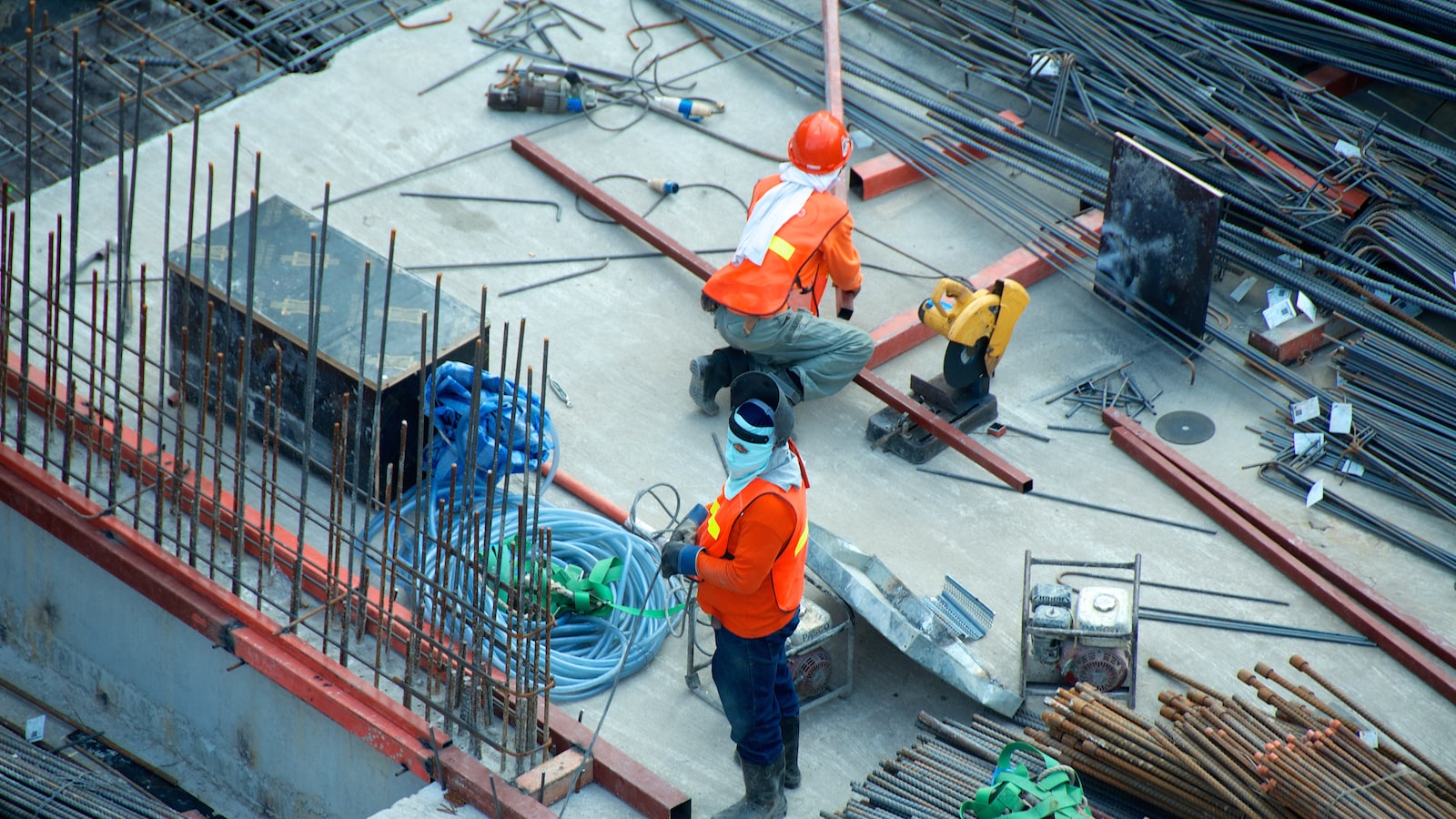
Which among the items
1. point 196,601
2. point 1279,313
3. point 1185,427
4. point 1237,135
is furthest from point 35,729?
point 1237,135

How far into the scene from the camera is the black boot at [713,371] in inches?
408

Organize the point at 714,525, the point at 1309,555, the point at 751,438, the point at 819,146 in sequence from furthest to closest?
the point at 819,146, the point at 1309,555, the point at 714,525, the point at 751,438

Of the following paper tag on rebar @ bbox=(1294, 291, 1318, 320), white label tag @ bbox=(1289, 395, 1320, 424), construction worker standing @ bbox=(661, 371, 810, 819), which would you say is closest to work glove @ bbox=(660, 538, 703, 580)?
construction worker standing @ bbox=(661, 371, 810, 819)

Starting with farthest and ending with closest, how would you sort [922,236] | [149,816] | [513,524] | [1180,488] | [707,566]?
[922,236], [1180,488], [513,524], [149,816], [707,566]

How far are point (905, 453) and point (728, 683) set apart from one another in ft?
9.29

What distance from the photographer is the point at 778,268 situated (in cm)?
1004

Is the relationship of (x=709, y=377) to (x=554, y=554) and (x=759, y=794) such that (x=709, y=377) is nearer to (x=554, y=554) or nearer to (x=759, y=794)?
(x=554, y=554)

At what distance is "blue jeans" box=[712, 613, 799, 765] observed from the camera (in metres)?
7.79

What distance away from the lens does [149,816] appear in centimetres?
823

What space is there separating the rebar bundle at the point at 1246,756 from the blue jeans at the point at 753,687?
4.09 ft

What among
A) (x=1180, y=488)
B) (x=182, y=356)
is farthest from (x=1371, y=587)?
(x=182, y=356)

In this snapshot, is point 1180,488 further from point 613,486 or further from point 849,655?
point 613,486

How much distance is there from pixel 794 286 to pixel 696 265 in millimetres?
1333

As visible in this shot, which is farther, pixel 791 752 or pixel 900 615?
pixel 900 615
